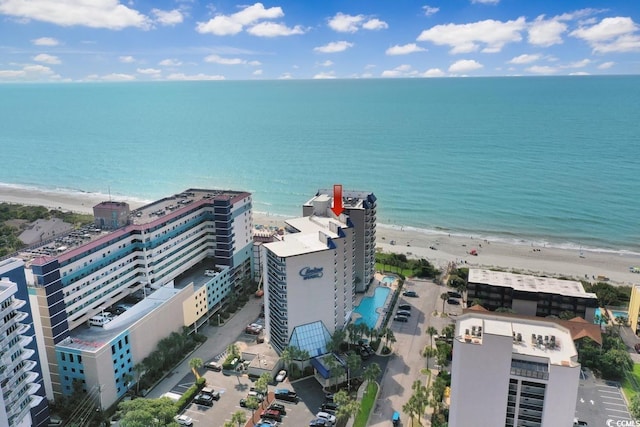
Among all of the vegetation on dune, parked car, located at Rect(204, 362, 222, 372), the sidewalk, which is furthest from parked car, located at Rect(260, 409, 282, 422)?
the vegetation on dune

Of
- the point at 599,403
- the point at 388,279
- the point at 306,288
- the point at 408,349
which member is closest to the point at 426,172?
the point at 388,279

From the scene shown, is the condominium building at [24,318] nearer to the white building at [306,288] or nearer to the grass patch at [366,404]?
the white building at [306,288]

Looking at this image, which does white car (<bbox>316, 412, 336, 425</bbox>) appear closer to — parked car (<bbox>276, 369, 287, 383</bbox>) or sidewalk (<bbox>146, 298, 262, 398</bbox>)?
parked car (<bbox>276, 369, 287, 383</bbox>)

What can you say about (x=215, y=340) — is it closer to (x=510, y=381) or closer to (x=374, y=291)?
(x=374, y=291)

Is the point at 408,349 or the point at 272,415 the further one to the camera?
the point at 408,349

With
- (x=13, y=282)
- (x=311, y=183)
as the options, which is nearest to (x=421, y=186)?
(x=311, y=183)

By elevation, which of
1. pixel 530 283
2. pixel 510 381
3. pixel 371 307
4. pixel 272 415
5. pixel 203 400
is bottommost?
pixel 272 415

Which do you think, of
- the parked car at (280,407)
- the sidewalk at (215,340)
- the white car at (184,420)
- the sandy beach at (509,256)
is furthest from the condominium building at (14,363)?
the sandy beach at (509,256)
